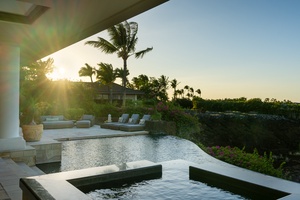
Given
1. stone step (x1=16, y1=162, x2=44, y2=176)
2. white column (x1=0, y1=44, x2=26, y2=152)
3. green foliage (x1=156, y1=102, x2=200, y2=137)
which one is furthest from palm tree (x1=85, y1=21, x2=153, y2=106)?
stone step (x1=16, y1=162, x2=44, y2=176)

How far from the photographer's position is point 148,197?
4711mm

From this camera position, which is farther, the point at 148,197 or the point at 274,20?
the point at 274,20

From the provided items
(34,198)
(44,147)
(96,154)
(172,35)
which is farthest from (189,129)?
(34,198)

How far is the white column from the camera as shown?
7.52 meters

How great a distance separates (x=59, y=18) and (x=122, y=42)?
24.0m

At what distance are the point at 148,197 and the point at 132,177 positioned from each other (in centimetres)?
68

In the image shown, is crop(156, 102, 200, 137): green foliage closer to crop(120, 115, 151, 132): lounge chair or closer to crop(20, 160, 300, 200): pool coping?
crop(120, 115, 151, 132): lounge chair

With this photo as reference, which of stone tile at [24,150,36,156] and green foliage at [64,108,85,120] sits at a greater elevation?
green foliage at [64,108,85,120]

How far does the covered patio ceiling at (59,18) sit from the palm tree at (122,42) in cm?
2160

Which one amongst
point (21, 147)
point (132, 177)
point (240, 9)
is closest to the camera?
point (132, 177)

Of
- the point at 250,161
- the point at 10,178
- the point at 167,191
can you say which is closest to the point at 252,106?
the point at 250,161

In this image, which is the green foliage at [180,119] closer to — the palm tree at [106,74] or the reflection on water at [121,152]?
the reflection on water at [121,152]

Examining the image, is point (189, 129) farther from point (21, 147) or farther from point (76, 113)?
point (21, 147)

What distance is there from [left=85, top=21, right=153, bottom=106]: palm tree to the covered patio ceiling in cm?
2160
